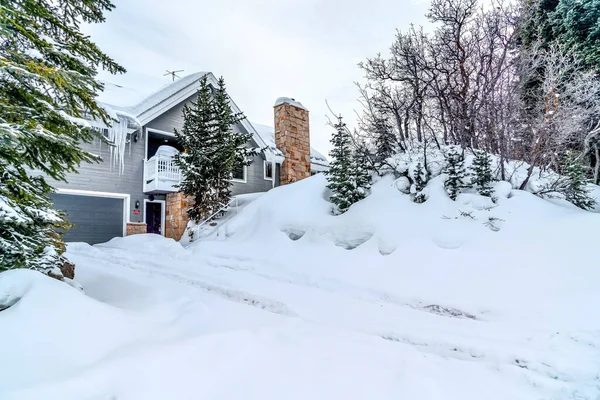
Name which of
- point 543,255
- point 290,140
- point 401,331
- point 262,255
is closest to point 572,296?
point 543,255

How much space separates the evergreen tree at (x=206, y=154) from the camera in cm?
873

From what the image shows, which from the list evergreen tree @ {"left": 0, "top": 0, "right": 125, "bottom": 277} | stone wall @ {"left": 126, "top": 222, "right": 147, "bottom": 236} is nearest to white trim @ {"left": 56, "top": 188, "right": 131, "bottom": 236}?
stone wall @ {"left": 126, "top": 222, "right": 147, "bottom": 236}

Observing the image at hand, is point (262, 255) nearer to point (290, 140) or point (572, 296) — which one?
point (572, 296)

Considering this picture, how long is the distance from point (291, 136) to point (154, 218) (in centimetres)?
612

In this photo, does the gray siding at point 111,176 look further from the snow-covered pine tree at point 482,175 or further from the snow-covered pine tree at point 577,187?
the snow-covered pine tree at point 577,187

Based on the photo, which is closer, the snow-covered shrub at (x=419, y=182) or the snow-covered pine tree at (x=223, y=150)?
the snow-covered shrub at (x=419, y=182)

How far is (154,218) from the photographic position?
11.6 meters

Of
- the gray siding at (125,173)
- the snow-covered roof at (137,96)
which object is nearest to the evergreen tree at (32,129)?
the gray siding at (125,173)

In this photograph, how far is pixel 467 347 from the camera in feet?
8.70

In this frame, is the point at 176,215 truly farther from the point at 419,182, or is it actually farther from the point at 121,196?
the point at 419,182

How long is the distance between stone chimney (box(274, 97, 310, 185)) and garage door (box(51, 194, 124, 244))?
621 centimetres

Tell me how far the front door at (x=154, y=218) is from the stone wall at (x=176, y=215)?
1.02 meters

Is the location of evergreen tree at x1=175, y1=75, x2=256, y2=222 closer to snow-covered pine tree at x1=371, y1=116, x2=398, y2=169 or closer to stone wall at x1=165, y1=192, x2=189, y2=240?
stone wall at x1=165, y1=192, x2=189, y2=240

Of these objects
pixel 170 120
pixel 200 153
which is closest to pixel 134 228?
pixel 200 153
